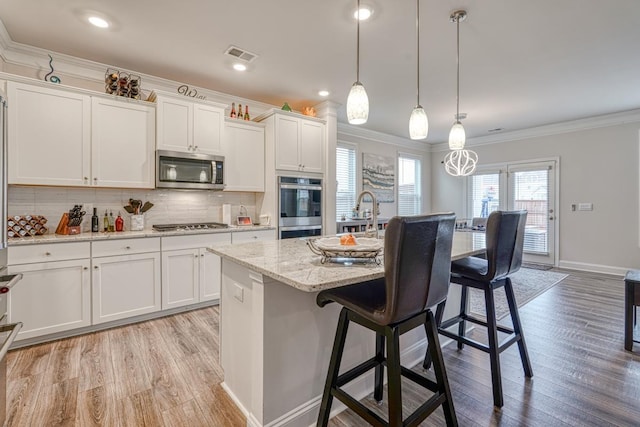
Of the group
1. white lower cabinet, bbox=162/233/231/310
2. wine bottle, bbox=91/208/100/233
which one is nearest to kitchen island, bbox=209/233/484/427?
white lower cabinet, bbox=162/233/231/310

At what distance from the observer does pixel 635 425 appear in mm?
1671

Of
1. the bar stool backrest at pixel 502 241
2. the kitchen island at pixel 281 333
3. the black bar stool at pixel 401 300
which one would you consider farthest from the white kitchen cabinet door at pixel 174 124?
the bar stool backrest at pixel 502 241

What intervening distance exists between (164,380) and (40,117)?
2.52m

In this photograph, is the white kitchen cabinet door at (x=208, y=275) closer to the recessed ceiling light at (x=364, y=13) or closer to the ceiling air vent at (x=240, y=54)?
the ceiling air vent at (x=240, y=54)

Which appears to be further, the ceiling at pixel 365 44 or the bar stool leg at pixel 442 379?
the ceiling at pixel 365 44

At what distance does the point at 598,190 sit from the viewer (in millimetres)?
5230

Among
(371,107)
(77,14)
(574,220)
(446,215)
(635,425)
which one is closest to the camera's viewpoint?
(446,215)

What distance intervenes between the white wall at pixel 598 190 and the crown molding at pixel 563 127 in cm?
2

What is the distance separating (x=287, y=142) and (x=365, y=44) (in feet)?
5.26

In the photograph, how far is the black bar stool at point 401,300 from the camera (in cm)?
119

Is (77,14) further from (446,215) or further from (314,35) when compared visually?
(446,215)

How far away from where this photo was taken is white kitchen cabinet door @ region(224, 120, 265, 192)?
390 centimetres

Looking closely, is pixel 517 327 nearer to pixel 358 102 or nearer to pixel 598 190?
pixel 358 102

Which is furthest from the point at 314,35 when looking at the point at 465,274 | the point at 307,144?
the point at 465,274
